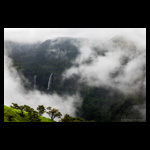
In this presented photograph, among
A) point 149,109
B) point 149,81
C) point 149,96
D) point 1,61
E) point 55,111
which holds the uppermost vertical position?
point 1,61

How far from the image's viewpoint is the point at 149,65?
88.4 feet

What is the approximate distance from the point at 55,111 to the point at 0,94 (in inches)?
2630
